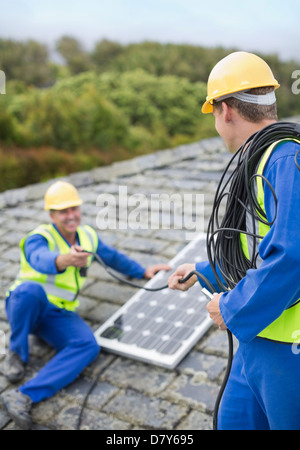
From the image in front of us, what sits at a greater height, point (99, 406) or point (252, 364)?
point (252, 364)

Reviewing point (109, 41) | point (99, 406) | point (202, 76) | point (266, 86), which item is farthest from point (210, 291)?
point (109, 41)

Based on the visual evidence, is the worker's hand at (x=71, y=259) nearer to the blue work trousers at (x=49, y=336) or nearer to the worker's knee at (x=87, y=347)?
the blue work trousers at (x=49, y=336)

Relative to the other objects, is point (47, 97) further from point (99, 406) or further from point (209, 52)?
point (209, 52)

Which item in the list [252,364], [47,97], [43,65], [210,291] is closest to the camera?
[252,364]

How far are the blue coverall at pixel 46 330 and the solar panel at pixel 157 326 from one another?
0.25 metres

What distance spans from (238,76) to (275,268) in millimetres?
879

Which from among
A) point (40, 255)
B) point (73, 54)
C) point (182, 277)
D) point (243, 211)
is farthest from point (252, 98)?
point (73, 54)

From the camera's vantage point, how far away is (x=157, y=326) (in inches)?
174

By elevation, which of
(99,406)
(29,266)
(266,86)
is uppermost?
(266,86)

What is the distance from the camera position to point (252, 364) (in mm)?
2152

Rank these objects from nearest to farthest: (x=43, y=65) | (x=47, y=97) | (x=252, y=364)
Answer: (x=252, y=364) → (x=47, y=97) → (x=43, y=65)

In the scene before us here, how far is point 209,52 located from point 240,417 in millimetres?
27183

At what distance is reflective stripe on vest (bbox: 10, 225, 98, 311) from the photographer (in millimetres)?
4500

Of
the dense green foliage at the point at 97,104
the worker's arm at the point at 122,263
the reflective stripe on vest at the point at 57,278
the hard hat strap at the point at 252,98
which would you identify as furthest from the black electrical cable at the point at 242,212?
the dense green foliage at the point at 97,104
